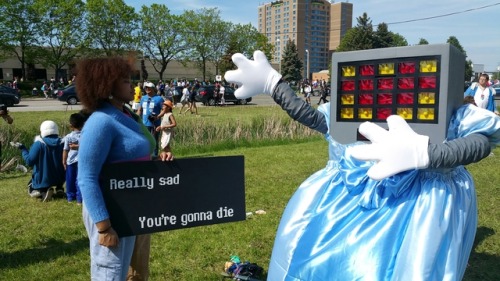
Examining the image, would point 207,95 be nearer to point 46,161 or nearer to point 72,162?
point 46,161

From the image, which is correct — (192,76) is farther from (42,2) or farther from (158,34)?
(42,2)

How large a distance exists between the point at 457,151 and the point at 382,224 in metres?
0.53

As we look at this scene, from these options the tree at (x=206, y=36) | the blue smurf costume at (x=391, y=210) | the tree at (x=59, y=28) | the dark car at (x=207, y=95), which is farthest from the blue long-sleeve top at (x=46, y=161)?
the tree at (x=206, y=36)

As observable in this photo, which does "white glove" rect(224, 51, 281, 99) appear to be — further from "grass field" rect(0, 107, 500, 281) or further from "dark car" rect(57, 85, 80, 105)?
"dark car" rect(57, 85, 80, 105)

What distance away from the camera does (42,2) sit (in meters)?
35.6

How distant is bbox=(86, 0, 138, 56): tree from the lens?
39750mm

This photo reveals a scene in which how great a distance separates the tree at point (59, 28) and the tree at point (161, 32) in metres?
7.70

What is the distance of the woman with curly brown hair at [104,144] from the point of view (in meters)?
2.11

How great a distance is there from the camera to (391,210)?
220cm

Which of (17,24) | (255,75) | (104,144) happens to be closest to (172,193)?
(104,144)

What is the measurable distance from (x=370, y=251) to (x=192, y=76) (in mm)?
61491

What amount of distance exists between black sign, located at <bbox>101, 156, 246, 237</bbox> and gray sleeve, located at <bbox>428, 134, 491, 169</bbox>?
1076 millimetres

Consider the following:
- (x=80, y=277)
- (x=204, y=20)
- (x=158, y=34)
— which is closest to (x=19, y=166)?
(x=80, y=277)

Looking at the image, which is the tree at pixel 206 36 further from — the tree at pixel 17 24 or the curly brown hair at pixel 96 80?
the curly brown hair at pixel 96 80
